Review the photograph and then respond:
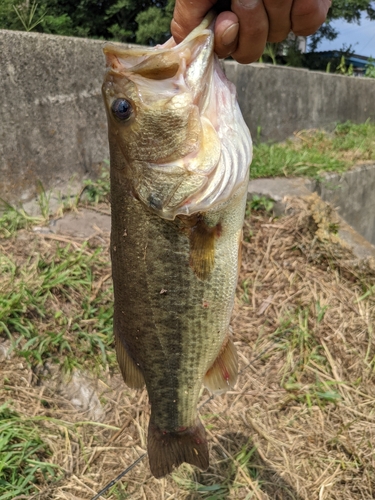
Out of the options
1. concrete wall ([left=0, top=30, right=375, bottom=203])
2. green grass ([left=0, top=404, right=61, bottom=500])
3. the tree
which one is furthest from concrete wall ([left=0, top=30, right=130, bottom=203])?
the tree

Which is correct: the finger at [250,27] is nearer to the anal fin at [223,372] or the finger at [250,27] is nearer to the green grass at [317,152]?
the anal fin at [223,372]

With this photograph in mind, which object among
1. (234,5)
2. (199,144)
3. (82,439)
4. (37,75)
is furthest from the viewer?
(37,75)

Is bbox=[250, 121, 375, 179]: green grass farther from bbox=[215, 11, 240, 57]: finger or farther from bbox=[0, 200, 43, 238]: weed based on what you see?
bbox=[215, 11, 240, 57]: finger

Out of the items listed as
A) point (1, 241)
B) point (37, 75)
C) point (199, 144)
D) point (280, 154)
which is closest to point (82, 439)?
point (1, 241)

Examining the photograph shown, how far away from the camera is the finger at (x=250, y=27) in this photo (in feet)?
4.78

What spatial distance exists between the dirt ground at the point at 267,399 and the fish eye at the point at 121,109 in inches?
71.1

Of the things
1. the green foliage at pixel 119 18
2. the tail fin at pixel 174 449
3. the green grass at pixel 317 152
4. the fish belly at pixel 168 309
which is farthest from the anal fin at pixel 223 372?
the green foliage at pixel 119 18

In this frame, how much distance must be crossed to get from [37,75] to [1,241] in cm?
139

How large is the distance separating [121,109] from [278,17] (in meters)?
0.60

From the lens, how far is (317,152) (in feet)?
20.7

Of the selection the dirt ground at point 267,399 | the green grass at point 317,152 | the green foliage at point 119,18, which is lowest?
the dirt ground at point 267,399

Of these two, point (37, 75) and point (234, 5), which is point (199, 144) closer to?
point (234, 5)

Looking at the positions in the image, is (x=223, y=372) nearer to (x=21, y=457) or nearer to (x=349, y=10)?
(x=21, y=457)

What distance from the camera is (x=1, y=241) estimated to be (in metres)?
3.50
